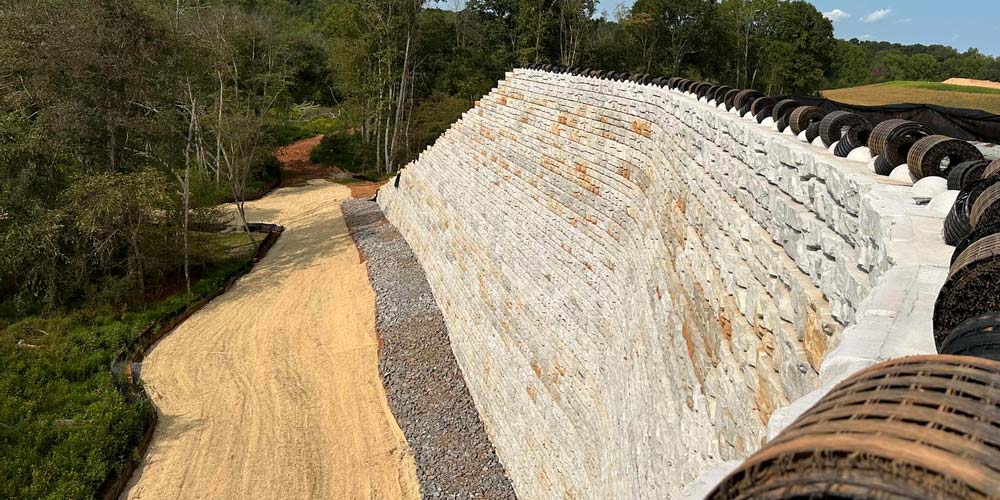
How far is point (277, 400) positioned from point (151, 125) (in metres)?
10.4

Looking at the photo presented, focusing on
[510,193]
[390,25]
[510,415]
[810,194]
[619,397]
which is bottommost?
[510,415]

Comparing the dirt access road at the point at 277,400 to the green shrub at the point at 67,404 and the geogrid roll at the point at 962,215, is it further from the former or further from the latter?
the geogrid roll at the point at 962,215

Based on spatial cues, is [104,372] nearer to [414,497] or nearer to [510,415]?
[414,497]

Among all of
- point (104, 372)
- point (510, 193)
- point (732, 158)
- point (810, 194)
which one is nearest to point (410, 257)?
point (510, 193)

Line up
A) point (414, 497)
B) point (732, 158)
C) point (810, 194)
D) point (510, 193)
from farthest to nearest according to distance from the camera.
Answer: point (510, 193) < point (414, 497) < point (732, 158) < point (810, 194)

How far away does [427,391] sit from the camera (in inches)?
533

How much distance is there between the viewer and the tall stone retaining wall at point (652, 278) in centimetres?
323

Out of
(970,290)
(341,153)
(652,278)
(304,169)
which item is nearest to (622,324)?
(652,278)

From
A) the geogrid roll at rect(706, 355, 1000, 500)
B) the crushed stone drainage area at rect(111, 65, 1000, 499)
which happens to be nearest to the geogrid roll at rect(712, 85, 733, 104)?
the crushed stone drainage area at rect(111, 65, 1000, 499)

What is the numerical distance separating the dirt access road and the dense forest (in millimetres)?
976

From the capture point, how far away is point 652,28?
36781 mm

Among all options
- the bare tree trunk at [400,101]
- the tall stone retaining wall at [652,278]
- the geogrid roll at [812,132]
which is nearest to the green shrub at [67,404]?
the tall stone retaining wall at [652,278]

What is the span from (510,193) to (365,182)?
21.4 m

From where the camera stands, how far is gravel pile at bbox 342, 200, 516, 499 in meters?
11.1
